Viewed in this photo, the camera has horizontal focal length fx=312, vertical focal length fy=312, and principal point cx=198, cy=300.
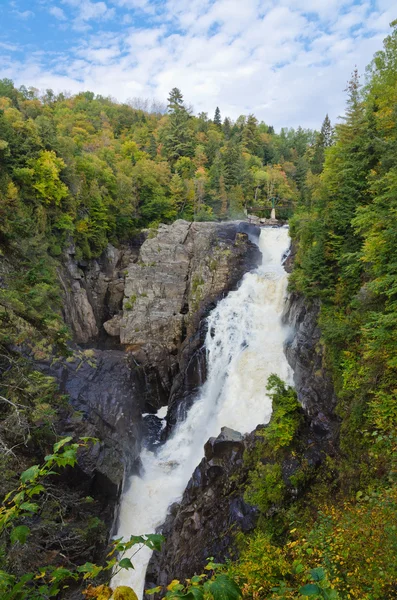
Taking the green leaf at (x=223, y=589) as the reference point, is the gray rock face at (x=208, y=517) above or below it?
below

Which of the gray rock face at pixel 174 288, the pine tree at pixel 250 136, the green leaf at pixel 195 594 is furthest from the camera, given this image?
the pine tree at pixel 250 136

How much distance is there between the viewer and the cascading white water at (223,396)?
14539 mm

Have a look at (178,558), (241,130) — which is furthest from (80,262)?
(241,130)

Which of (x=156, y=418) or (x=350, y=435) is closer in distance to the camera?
(x=350, y=435)

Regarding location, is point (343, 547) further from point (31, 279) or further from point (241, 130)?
point (241, 130)

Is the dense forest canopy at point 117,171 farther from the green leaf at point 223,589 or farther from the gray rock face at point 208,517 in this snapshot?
the gray rock face at point 208,517

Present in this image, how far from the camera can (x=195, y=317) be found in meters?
24.5

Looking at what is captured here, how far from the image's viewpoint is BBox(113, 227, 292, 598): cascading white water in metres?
14.5

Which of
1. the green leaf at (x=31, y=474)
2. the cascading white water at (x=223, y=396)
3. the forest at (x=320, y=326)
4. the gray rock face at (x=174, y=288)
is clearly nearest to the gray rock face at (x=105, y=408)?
the forest at (x=320, y=326)

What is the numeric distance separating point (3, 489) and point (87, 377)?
12063 mm

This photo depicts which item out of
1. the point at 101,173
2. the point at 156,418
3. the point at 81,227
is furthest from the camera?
the point at 101,173

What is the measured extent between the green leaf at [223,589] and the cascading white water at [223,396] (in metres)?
10.7

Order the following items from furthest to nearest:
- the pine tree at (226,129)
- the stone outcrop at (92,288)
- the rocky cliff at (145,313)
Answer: the pine tree at (226,129) → the stone outcrop at (92,288) → the rocky cliff at (145,313)

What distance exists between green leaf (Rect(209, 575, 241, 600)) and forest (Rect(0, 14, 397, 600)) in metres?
0.01
